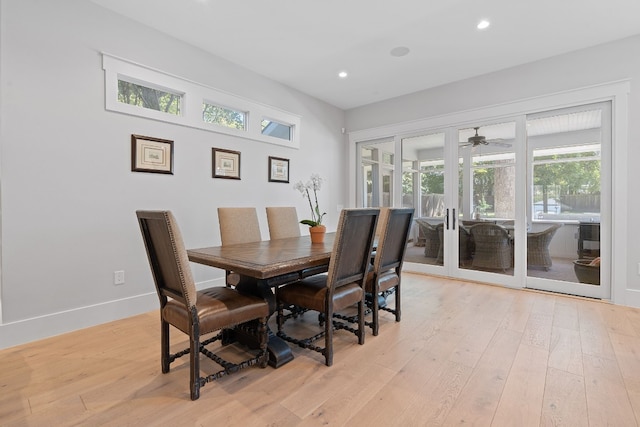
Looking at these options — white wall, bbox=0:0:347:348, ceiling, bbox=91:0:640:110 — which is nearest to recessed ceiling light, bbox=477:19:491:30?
ceiling, bbox=91:0:640:110

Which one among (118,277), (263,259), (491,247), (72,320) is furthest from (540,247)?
(72,320)

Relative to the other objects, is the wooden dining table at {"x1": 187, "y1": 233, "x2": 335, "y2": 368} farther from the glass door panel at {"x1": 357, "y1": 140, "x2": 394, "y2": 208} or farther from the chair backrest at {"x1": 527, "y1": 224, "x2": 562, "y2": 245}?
the glass door panel at {"x1": 357, "y1": 140, "x2": 394, "y2": 208}

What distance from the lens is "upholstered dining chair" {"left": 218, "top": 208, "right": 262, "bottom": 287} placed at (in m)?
2.95

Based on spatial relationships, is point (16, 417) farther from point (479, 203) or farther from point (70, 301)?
point (479, 203)

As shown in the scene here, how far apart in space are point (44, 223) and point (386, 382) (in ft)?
9.42

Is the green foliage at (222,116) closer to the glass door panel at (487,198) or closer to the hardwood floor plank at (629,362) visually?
the glass door panel at (487,198)

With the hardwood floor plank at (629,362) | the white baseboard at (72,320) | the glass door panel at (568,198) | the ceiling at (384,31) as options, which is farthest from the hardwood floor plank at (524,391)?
the white baseboard at (72,320)

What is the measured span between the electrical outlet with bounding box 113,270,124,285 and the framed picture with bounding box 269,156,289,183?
2.11 metres

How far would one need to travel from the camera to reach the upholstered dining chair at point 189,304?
5.42ft

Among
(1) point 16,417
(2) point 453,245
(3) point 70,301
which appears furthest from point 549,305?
(3) point 70,301

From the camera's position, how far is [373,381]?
188cm

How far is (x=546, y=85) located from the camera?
3756 mm

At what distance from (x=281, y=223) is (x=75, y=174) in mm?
1912

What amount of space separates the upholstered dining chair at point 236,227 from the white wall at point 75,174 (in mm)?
726
